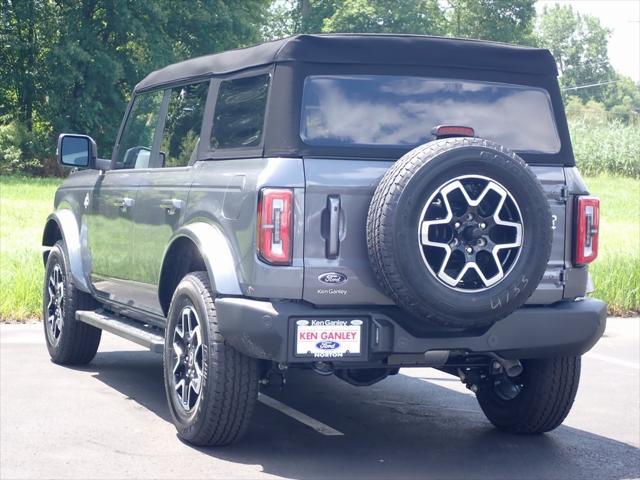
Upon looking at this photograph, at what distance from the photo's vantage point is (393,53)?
5773mm

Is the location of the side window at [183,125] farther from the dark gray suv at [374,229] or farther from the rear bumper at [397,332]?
the rear bumper at [397,332]

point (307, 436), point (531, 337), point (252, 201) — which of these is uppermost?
point (252, 201)

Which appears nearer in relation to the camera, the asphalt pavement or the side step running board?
the asphalt pavement

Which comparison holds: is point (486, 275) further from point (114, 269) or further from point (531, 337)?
point (114, 269)

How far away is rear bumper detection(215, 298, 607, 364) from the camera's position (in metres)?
5.26

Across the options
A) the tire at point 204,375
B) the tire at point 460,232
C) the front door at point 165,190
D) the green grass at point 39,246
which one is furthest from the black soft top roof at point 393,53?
the green grass at point 39,246

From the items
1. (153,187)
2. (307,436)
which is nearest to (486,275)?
(307,436)

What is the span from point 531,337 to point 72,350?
3.78 meters

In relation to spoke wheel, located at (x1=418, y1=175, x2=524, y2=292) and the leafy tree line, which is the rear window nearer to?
spoke wheel, located at (x1=418, y1=175, x2=524, y2=292)

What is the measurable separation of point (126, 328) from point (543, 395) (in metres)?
2.51

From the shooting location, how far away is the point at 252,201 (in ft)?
17.8

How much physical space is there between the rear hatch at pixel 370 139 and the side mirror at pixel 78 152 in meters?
2.70

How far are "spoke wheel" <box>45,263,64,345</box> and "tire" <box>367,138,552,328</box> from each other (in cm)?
363

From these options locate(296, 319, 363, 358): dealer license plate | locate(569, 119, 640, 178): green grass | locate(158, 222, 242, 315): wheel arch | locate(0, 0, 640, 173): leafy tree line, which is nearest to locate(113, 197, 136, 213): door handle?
locate(158, 222, 242, 315): wheel arch
